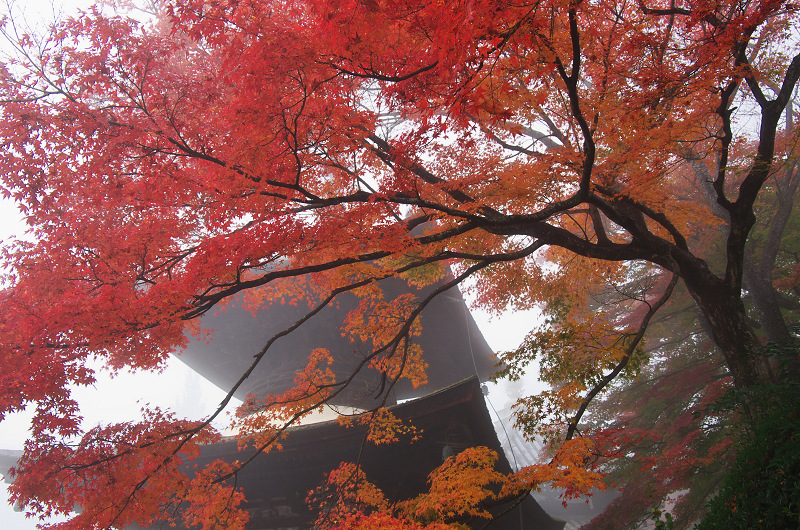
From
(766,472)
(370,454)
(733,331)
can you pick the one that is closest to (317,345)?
(370,454)

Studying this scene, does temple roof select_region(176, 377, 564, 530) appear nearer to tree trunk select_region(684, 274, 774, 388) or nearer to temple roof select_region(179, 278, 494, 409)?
temple roof select_region(179, 278, 494, 409)

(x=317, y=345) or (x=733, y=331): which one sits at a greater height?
(x=317, y=345)

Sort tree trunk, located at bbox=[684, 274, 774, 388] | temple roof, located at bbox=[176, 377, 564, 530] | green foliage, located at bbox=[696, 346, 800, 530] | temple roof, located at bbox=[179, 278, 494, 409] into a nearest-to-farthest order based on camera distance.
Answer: green foliage, located at bbox=[696, 346, 800, 530], tree trunk, located at bbox=[684, 274, 774, 388], temple roof, located at bbox=[176, 377, 564, 530], temple roof, located at bbox=[179, 278, 494, 409]

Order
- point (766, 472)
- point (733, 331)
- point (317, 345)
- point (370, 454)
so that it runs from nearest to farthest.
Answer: point (766, 472) < point (733, 331) < point (370, 454) < point (317, 345)

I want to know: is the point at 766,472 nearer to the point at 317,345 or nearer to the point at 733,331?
the point at 733,331

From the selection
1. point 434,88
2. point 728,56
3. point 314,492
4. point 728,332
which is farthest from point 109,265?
point 728,332

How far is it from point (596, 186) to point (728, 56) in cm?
173

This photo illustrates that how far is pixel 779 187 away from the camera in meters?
6.39

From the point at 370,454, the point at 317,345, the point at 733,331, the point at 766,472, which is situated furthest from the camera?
the point at 317,345

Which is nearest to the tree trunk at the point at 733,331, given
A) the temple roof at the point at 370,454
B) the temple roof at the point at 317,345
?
the temple roof at the point at 370,454

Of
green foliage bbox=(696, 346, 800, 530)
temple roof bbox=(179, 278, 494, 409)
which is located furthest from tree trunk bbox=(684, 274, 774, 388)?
temple roof bbox=(179, 278, 494, 409)

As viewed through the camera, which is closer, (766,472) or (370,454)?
(766,472)

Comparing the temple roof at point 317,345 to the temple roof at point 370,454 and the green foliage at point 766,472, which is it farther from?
the green foliage at point 766,472

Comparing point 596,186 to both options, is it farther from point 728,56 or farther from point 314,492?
point 314,492
